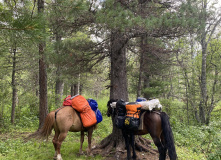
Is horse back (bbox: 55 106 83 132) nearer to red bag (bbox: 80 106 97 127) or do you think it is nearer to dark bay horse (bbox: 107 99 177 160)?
red bag (bbox: 80 106 97 127)

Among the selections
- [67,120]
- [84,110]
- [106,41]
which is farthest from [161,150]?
[106,41]

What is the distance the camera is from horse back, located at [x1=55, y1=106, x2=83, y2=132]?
4043 mm

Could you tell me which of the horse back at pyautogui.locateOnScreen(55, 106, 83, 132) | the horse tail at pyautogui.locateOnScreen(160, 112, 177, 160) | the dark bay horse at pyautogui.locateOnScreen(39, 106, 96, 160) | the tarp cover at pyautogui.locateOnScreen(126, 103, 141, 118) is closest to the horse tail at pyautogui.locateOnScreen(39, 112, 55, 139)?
the dark bay horse at pyautogui.locateOnScreen(39, 106, 96, 160)

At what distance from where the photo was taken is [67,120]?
410 centimetres

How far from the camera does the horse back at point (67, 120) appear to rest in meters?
4.04

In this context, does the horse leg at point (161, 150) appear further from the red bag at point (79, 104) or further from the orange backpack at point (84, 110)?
the red bag at point (79, 104)

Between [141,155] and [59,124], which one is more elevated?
[59,124]

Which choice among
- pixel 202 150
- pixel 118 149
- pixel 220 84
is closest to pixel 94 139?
pixel 118 149

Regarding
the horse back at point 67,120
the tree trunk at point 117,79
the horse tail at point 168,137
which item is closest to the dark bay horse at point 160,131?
the horse tail at point 168,137

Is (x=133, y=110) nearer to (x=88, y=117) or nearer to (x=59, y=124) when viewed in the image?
(x=88, y=117)

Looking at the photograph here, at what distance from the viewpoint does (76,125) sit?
14.1 feet

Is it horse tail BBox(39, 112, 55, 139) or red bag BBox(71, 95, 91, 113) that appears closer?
horse tail BBox(39, 112, 55, 139)

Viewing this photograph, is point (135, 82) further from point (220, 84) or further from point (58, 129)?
point (58, 129)

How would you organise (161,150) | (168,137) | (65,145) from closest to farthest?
(168,137) < (161,150) < (65,145)
